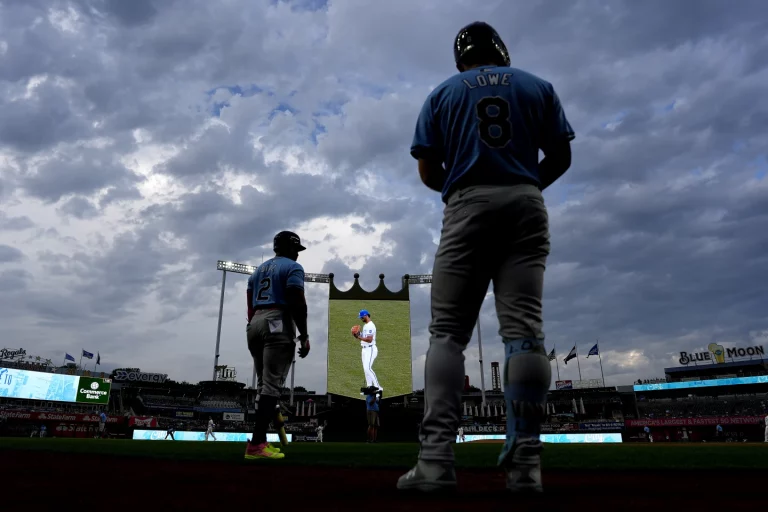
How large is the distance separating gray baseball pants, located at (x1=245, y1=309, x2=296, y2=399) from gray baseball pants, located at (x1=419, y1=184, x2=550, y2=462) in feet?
9.46

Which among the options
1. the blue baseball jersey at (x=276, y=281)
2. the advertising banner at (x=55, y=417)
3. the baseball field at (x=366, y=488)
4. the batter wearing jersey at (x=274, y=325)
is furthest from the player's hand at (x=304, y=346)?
the advertising banner at (x=55, y=417)

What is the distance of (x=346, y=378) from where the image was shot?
1334 inches

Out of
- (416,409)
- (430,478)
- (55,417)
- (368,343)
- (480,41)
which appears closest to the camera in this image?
(430,478)

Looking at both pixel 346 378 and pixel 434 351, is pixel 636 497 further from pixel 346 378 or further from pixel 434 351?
pixel 346 378

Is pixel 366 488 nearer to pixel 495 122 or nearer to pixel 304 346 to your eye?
pixel 495 122

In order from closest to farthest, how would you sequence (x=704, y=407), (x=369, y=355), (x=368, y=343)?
(x=368, y=343) < (x=369, y=355) < (x=704, y=407)

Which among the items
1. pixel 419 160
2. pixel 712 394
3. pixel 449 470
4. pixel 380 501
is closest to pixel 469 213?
pixel 419 160

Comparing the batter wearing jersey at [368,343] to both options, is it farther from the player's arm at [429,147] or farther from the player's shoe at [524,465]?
the player's shoe at [524,465]

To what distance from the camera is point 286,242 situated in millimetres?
5258

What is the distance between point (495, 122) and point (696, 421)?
50335 millimetres

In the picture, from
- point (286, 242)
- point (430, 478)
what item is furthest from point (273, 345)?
point (430, 478)

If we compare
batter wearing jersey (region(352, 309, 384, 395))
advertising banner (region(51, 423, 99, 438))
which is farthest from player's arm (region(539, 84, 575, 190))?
advertising banner (region(51, 423, 99, 438))

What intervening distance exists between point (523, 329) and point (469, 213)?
509 mm

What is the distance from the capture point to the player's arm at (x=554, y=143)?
2.31 meters
